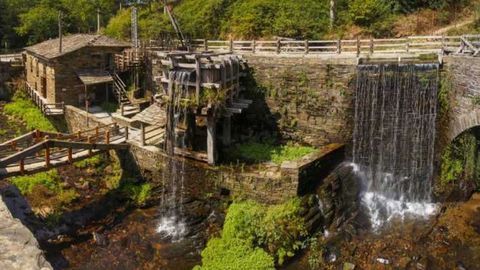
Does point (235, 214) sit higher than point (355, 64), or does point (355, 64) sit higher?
point (355, 64)

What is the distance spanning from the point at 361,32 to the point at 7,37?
40.2 m

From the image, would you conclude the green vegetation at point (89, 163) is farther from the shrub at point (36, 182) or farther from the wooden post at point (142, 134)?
the wooden post at point (142, 134)

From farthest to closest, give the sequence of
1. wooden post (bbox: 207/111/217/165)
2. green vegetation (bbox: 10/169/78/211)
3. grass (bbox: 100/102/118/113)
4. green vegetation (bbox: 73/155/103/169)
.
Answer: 1. grass (bbox: 100/102/118/113)
2. green vegetation (bbox: 73/155/103/169)
3. green vegetation (bbox: 10/169/78/211)
4. wooden post (bbox: 207/111/217/165)

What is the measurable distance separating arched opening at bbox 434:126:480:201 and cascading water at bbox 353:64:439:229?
21.3 inches

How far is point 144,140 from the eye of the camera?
2077 centimetres

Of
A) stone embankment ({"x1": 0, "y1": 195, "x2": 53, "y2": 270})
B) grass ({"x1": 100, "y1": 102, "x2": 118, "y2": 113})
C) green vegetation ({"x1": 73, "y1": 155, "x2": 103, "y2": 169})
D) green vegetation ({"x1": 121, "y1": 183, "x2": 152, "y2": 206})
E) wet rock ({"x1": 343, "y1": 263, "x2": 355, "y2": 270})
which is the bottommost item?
wet rock ({"x1": 343, "y1": 263, "x2": 355, "y2": 270})

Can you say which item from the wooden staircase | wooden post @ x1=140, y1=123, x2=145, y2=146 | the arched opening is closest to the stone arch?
the arched opening

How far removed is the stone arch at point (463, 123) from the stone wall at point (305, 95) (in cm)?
408

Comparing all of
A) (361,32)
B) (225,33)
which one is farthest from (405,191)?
(225,33)

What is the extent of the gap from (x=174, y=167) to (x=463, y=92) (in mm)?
12081

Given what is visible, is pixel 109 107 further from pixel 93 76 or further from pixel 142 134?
pixel 142 134

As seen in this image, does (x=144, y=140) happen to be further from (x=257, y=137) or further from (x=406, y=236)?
(x=406, y=236)

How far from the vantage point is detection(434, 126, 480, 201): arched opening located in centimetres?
1880

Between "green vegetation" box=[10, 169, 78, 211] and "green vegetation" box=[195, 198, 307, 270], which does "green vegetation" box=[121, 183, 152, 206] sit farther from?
"green vegetation" box=[195, 198, 307, 270]
